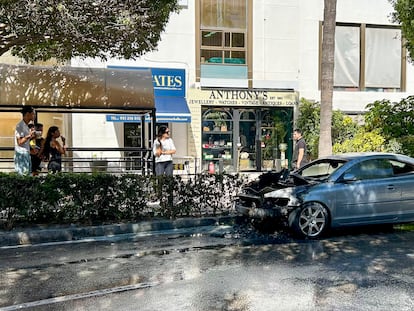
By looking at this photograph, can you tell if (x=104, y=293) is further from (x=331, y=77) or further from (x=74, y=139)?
(x=74, y=139)

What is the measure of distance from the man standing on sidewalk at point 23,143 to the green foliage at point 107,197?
1.45m

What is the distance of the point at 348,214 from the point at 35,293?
16.9ft

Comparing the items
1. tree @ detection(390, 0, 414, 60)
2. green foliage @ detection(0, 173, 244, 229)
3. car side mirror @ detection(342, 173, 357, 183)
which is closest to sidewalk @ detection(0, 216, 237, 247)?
green foliage @ detection(0, 173, 244, 229)

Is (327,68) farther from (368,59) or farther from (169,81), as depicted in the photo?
(368,59)

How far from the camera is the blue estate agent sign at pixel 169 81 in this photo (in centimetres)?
1794

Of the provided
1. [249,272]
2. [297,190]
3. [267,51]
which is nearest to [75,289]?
[249,272]

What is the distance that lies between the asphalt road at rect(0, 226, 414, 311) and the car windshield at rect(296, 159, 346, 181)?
116 cm

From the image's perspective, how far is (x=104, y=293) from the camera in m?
5.04

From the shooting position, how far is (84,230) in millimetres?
8133

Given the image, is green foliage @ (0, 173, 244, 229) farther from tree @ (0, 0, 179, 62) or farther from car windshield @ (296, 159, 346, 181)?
tree @ (0, 0, 179, 62)

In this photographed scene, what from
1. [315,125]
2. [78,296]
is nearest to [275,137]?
[315,125]

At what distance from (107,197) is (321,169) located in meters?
4.19

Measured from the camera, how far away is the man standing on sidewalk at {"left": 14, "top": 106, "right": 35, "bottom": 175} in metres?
9.49

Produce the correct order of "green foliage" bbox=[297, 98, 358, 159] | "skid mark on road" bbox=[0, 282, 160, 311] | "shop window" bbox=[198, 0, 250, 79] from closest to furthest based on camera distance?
"skid mark on road" bbox=[0, 282, 160, 311] → "green foliage" bbox=[297, 98, 358, 159] → "shop window" bbox=[198, 0, 250, 79]
